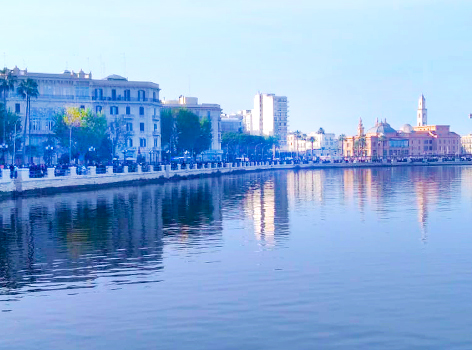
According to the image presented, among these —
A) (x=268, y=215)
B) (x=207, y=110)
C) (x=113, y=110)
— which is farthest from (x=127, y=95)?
(x=268, y=215)

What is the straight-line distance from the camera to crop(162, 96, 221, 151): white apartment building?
548ft

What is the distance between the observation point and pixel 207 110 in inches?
6624

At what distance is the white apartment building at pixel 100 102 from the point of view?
341 feet

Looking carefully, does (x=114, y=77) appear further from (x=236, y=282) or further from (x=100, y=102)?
(x=236, y=282)

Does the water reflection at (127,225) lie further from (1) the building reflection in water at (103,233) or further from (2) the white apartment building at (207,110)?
(2) the white apartment building at (207,110)

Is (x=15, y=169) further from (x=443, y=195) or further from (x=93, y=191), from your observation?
(x=443, y=195)

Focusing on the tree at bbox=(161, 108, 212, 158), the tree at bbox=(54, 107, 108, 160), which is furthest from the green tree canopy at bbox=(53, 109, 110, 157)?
the tree at bbox=(161, 108, 212, 158)

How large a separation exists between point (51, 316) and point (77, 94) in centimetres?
9389

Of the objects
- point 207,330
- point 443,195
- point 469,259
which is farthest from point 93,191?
point 207,330

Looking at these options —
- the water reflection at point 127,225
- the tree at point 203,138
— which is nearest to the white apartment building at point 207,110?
the tree at point 203,138

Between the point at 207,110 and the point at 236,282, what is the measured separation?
147 metres

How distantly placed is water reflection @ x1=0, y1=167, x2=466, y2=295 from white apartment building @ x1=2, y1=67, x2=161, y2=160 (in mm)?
42615

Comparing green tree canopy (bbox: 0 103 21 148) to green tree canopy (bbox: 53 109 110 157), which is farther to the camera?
green tree canopy (bbox: 53 109 110 157)

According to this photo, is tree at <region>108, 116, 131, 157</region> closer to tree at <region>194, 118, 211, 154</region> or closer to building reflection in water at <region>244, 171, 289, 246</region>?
tree at <region>194, 118, 211, 154</region>
